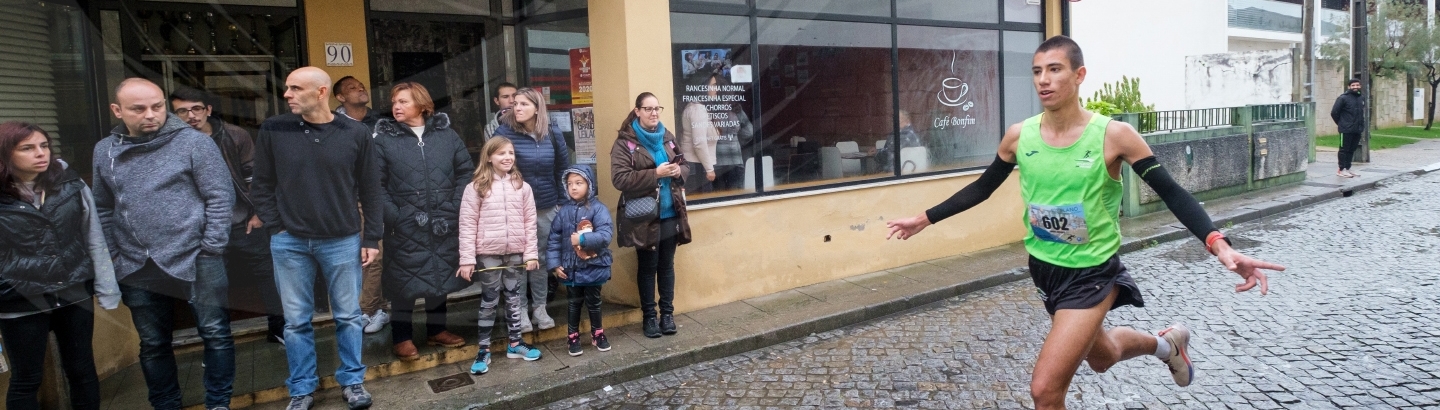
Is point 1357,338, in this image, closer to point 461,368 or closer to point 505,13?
point 461,368

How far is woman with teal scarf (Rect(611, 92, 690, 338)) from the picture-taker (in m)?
6.24

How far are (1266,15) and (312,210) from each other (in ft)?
93.3

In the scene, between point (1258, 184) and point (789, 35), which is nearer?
point (789, 35)

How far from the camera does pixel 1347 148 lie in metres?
15.5

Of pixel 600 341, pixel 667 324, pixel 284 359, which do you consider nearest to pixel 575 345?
pixel 600 341

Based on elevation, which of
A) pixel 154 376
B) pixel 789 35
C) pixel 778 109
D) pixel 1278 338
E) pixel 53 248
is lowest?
pixel 1278 338

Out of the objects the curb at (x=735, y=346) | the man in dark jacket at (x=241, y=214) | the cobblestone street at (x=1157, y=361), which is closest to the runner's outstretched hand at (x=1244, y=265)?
the cobblestone street at (x=1157, y=361)

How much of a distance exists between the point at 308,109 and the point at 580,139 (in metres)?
3.11

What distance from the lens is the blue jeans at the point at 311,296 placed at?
488cm

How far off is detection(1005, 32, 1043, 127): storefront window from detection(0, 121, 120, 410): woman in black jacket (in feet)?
26.8

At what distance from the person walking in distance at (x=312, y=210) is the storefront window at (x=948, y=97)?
5.37 meters

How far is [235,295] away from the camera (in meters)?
6.67

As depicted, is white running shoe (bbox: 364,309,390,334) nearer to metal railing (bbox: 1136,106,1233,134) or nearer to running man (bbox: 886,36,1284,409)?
running man (bbox: 886,36,1284,409)

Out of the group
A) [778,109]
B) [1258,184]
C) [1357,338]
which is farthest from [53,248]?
[1258,184]
